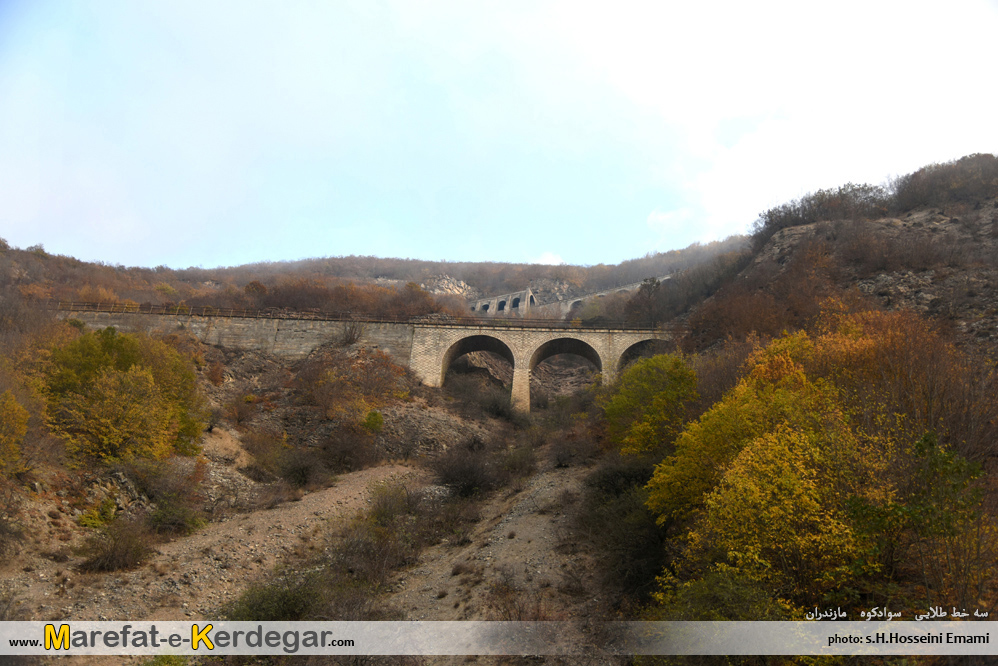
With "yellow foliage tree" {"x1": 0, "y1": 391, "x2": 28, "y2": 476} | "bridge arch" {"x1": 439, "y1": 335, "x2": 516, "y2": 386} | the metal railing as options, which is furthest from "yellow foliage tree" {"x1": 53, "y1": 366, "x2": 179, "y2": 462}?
"bridge arch" {"x1": 439, "y1": 335, "x2": 516, "y2": 386}

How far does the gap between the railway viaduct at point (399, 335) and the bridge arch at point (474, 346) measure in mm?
76

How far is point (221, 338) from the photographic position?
1375 inches

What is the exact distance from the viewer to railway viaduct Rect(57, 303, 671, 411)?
34562 millimetres

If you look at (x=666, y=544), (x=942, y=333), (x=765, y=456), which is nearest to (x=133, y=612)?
(x=666, y=544)

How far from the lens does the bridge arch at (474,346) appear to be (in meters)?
35.6

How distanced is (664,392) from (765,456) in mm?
8683

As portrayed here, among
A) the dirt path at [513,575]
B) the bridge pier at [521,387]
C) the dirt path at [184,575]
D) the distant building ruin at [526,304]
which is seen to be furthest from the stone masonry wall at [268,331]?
the distant building ruin at [526,304]

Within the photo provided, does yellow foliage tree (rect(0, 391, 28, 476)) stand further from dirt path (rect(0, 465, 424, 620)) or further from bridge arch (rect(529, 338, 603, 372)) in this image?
bridge arch (rect(529, 338, 603, 372))

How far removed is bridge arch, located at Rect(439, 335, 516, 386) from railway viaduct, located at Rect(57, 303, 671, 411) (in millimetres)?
76

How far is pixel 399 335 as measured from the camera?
35531 mm

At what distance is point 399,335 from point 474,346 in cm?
577

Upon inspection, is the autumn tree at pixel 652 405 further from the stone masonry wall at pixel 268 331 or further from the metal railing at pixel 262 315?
the stone masonry wall at pixel 268 331

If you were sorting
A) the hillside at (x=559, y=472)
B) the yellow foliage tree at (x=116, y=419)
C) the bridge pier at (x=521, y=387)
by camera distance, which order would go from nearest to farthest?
the hillside at (x=559, y=472), the yellow foliage tree at (x=116, y=419), the bridge pier at (x=521, y=387)

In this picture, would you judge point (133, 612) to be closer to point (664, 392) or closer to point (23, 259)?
point (664, 392)
